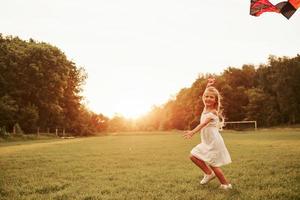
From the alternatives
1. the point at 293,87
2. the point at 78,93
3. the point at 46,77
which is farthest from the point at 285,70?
the point at 46,77

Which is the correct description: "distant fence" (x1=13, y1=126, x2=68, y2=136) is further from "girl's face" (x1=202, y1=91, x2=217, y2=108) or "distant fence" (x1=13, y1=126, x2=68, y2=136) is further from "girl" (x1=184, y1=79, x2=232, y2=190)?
"girl's face" (x1=202, y1=91, x2=217, y2=108)

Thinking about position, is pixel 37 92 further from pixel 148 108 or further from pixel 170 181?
pixel 148 108

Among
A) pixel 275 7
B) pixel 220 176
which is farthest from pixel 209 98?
pixel 275 7

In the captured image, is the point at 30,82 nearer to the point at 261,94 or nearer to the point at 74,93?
the point at 74,93

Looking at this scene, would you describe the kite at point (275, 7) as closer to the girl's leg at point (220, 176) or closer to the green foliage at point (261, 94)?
the girl's leg at point (220, 176)

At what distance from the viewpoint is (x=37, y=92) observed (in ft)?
168

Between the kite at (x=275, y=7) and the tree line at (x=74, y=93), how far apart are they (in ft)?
134

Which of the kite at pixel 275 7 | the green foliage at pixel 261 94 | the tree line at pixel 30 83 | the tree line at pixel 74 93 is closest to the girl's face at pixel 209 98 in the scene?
the kite at pixel 275 7

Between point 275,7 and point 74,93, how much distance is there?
58.9 meters

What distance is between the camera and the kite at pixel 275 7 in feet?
20.7

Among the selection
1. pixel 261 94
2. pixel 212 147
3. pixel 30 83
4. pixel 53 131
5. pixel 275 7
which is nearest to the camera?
pixel 275 7

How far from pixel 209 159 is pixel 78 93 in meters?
60.2

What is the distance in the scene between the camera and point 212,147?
709 cm

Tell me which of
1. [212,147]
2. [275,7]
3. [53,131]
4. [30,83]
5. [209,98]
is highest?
[30,83]
